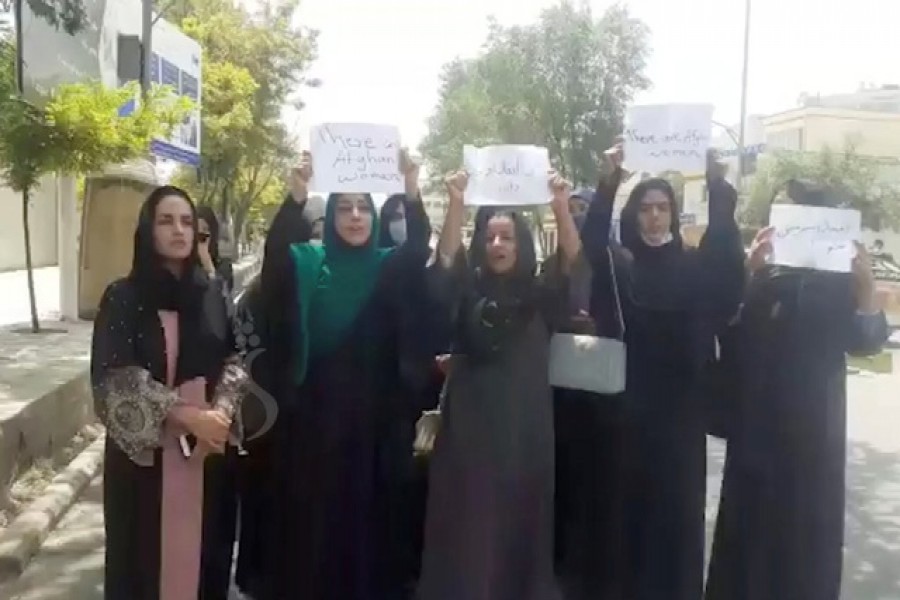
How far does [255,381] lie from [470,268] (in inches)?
31.7

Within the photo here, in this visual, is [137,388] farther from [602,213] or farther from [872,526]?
[872,526]

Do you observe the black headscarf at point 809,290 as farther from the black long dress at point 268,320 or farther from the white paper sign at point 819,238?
the black long dress at point 268,320

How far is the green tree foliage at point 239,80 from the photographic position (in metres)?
22.0

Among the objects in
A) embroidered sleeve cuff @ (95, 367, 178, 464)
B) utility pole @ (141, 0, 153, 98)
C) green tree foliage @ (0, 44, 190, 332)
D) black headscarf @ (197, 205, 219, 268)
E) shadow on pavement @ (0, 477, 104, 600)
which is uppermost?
utility pole @ (141, 0, 153, 98)

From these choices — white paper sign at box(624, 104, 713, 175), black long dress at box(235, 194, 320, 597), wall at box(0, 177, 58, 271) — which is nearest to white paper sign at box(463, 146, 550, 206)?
white paper sign at box(624, 104, 713, 175)

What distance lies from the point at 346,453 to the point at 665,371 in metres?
1.09

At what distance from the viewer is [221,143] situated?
2280 centimetres

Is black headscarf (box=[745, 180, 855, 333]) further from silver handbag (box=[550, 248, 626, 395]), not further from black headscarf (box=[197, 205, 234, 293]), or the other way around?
black headscarf (box=[197, 205, 234, 293])

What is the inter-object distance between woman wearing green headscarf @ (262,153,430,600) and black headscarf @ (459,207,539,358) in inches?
7.5

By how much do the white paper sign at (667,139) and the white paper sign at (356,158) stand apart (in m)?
0.78

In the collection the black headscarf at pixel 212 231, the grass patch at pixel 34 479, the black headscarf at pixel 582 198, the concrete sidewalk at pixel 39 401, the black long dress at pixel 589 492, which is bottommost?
the grass patch at pixel 34 479

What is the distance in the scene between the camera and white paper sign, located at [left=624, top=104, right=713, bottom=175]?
147 inches

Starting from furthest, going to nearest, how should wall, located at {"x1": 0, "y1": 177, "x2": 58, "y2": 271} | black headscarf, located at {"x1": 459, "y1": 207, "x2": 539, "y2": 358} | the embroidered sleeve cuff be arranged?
wall, located at {"x1": 0, "y1": 177, "x2": 58, "y2": 271} → black headscarf, located at {"x1": 459, "y1": 207, "x2": 539, "y2": 358} → the embroidered sleeve cuff

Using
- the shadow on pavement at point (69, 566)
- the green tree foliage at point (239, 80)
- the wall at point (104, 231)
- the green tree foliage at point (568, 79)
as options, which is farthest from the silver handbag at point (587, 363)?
the green tree foliage at point (239, 80)
